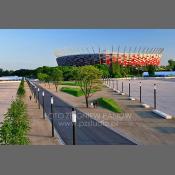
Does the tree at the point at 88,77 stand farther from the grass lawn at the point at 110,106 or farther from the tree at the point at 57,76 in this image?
the tree at the point at 57,76

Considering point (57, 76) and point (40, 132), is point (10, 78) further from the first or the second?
point (40, 132)

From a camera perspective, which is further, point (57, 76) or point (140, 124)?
point (57, 76)

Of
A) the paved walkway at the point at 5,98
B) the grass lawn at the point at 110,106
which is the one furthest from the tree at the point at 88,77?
the paved walkway at the point at 5,98

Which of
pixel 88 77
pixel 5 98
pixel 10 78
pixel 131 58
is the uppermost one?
pixel 131 58

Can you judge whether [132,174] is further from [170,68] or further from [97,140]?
[170,68]

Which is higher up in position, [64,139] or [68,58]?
[68,58]

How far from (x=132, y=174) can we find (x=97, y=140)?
5.19 m

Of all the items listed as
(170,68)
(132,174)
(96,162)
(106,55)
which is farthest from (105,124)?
(170,68)

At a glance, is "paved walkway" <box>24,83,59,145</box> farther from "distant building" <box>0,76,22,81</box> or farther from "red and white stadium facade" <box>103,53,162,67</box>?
"distant building" <box>0,76,22,81</box>

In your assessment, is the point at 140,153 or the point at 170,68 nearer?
the point at 140,153

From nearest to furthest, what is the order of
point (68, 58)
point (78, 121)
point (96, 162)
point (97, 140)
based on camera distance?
point (96, 162), point (97, 140), point (78, 121), point (68, 58)

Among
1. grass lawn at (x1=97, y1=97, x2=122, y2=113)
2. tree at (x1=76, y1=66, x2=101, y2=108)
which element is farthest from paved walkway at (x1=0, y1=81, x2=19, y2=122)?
grass lawn at (x1=97, y1=97, x2=122, y2=113)

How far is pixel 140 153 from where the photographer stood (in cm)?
1135

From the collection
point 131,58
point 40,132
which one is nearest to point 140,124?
point 40,132
